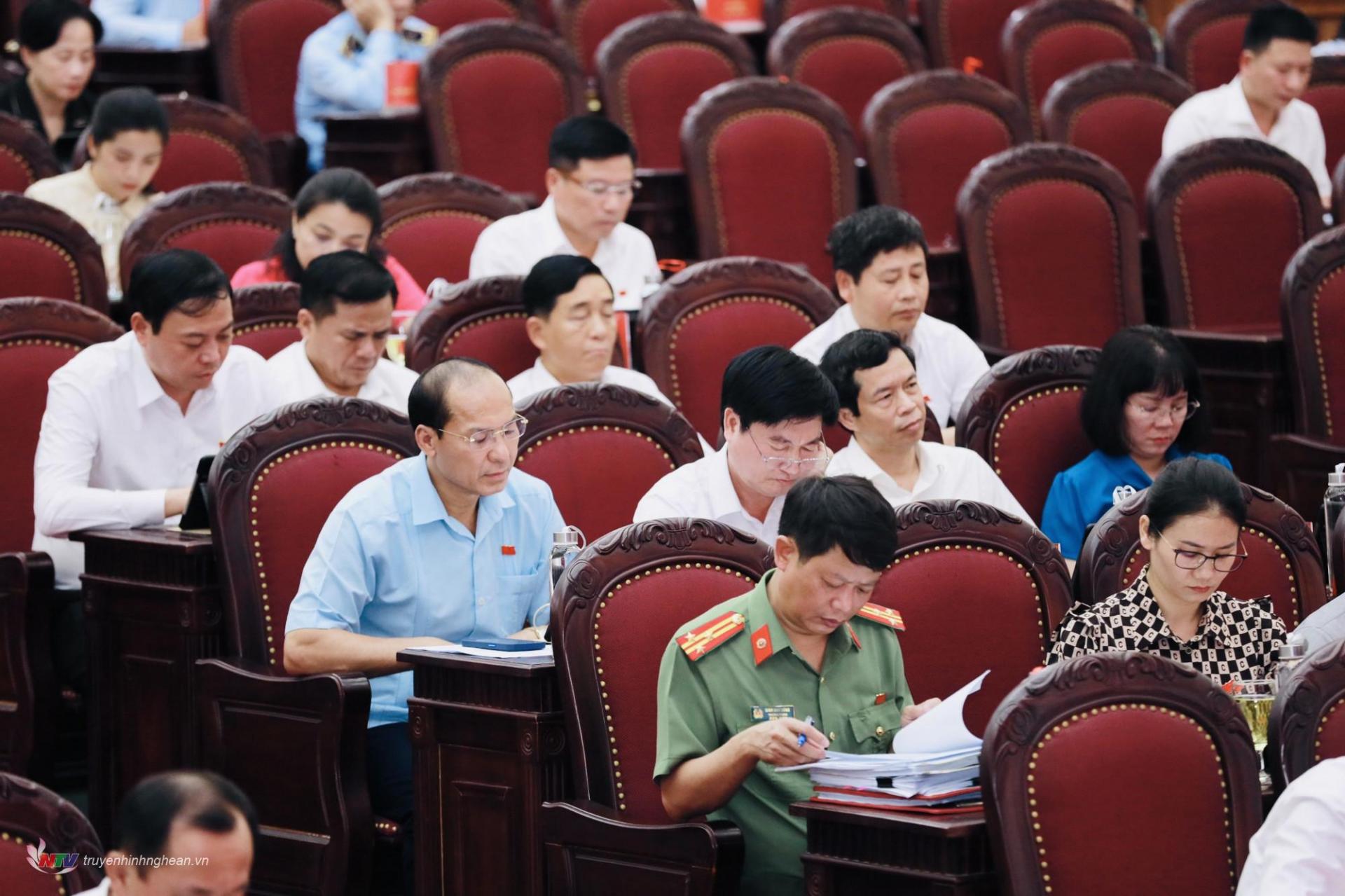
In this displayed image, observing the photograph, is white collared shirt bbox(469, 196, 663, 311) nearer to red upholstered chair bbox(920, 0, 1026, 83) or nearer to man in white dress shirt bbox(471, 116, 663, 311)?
man in white dress shirt bbox(471, 116, 663, 311)

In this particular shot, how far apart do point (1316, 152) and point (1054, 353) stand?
2284 millimetres

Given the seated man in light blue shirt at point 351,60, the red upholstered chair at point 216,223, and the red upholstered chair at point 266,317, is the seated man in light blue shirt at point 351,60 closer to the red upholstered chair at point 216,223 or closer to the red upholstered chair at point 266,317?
the red upholstered chair at point 216,223

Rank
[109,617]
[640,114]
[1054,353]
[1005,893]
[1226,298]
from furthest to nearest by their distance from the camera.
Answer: [640,114] → [1226,298] → [1054,353] → [109,617] → [1005,893]

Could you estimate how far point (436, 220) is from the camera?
4609 mm

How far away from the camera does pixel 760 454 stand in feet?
10.1

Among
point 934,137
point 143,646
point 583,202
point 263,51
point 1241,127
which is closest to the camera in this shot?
point 143,646

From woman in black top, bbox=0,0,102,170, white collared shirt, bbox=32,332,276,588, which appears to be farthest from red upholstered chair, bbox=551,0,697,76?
white collared shirt, bbox=32,332,276,588

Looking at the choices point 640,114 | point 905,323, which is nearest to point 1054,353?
point 905,323

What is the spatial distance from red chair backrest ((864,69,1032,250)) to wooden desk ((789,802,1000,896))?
9.79ft

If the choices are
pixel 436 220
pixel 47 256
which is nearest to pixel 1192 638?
pixel 436 220

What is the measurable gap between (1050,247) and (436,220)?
1.37 m

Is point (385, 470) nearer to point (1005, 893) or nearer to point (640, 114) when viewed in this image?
point (1005, 893)

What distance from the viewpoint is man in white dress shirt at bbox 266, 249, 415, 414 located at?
3.62 m

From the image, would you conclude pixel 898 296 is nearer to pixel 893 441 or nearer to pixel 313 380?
pixel 893 441
